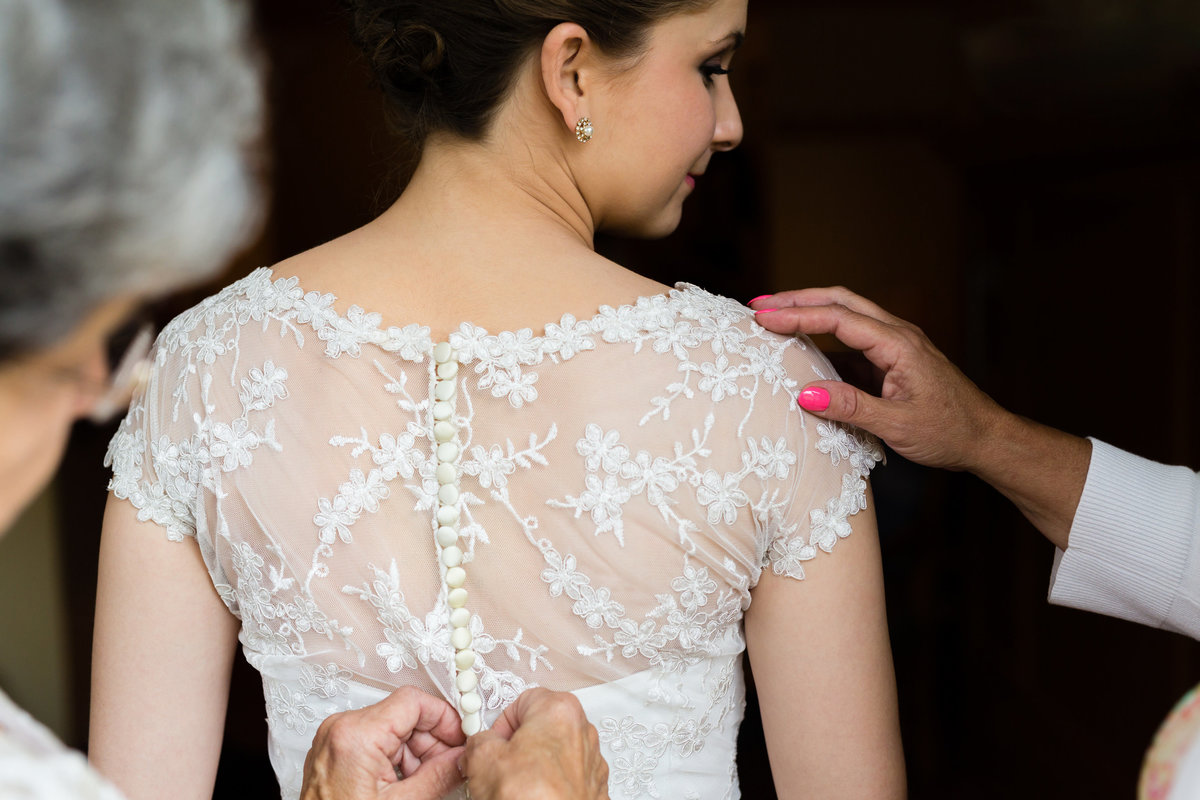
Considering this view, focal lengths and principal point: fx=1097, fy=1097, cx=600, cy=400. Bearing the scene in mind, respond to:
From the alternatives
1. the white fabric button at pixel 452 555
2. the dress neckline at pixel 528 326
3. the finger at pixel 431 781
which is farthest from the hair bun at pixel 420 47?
the finger at pixel 431 781

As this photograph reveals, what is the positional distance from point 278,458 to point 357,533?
0.11 m

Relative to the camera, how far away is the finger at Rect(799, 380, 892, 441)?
1.16 metres

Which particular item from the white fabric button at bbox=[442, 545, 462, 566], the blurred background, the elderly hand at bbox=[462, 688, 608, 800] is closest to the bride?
the white fabric button at bbox=[442, 545, 462, 566]

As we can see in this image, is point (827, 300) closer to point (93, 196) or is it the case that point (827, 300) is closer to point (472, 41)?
point (472, 41)

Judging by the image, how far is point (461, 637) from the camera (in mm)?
1140

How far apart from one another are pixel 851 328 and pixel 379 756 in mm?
708

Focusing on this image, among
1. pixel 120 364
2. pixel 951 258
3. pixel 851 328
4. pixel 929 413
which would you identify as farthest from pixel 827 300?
pixel 951 258

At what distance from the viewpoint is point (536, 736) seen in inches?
40.1

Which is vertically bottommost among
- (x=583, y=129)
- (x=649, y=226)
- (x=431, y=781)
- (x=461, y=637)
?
(x=431, y=781)

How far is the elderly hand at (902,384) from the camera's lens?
4.05 ft

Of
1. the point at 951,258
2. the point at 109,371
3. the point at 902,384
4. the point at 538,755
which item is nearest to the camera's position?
the point at 109,371

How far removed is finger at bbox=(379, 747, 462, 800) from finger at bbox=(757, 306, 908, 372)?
0.57 meters

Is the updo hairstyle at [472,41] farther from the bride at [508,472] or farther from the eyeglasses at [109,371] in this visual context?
the eyeglasses at [109,371]

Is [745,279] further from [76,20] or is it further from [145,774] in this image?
[76,20]
